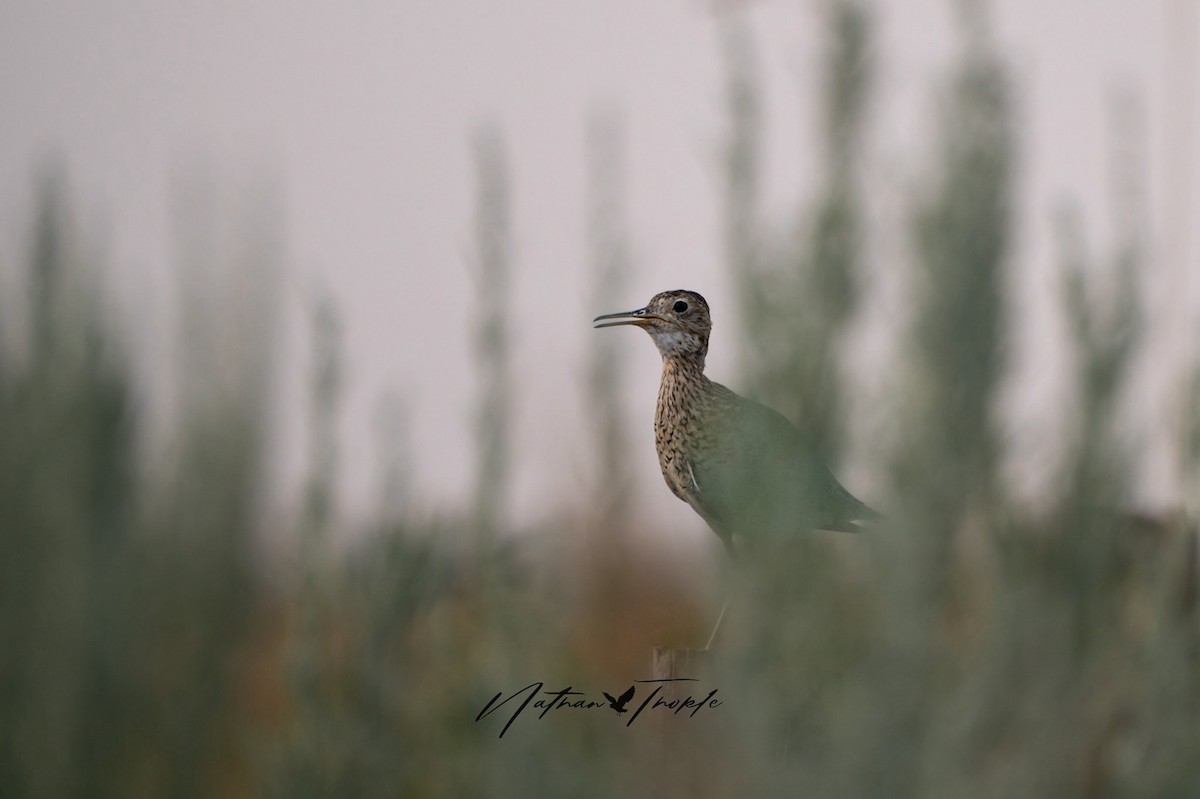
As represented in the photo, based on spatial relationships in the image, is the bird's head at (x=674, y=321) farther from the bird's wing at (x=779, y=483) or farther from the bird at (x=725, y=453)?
the bird's wing at (x=779, y=483)

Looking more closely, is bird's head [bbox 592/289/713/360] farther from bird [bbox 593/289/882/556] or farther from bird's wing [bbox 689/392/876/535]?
bird's wing [bbox 689/392/876/535]

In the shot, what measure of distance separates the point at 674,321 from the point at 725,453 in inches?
23.6

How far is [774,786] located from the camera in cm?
160

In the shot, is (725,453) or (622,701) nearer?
(725,453)

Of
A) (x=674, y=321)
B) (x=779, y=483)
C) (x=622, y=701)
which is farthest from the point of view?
(x=674, y=321)

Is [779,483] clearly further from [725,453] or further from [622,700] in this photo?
[622,700]

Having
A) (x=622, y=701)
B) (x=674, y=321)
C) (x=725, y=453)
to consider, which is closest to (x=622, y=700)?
(x=622, y=701)

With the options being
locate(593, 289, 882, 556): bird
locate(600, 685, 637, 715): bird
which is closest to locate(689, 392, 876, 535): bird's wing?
locate(593, 289, 882, 556): bird

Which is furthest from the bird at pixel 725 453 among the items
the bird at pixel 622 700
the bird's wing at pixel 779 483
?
the bird at pixel 622 700

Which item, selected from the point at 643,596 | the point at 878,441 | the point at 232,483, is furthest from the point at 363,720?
the point at 643,596

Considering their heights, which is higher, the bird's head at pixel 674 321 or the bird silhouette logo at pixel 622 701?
the bird's head at pixel 674 321

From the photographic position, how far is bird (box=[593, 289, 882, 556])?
1461 millimetres

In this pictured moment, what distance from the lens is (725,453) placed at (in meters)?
2.44

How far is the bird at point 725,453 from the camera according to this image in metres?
1.46
